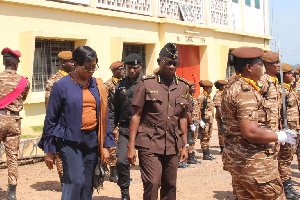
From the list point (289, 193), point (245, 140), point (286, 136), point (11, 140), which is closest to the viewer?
point (286, 136)

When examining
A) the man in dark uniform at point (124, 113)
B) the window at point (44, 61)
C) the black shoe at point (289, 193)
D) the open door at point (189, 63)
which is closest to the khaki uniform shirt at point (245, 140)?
the man in dark uniform at point (124, 113)

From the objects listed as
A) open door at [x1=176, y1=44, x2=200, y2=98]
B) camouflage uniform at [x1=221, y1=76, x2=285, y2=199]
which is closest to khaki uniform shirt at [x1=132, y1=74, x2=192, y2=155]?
camouflage uniform at [x1=221, y1=76, x2=285, y2=199]

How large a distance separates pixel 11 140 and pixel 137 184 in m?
2.35

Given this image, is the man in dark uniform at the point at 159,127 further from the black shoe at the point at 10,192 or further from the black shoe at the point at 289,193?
the black shoe at the point at 289,193

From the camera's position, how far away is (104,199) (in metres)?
6.93

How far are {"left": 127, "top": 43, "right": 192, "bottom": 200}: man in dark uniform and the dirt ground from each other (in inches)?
75.9

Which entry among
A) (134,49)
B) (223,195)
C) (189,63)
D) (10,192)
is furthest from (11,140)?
(189,63)

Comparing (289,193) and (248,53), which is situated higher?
(248,53)

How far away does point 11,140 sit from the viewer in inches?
265

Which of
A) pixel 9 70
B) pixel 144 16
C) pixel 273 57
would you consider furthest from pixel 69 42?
pixel 273 57

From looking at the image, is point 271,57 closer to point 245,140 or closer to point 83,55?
point 245,140

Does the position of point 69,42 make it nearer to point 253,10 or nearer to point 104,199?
point 104,199

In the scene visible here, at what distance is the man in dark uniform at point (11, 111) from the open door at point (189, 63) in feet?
37.2

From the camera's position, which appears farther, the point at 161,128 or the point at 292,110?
the point at 292,110
